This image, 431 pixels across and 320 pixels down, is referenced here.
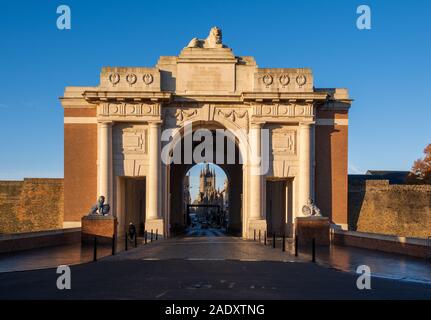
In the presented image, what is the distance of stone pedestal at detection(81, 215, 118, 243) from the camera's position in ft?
94.6

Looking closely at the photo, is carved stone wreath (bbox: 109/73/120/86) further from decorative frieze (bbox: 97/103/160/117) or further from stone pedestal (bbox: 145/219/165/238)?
stone pedestal (bbox: 145/219/165/238)

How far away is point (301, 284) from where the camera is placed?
1327 centimetres

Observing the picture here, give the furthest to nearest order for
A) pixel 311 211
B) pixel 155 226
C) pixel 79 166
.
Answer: pixel 79 166 → pixel 155 226 → pixel 311 211

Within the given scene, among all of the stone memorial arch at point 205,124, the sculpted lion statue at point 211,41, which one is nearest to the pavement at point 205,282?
the stone memorial arch at point 205,124

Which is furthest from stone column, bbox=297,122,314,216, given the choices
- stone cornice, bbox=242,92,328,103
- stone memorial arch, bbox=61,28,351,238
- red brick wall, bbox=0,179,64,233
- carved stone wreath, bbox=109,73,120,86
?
red brick wall, bbox=0,179,64,233

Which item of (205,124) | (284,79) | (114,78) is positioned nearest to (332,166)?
(284,79)

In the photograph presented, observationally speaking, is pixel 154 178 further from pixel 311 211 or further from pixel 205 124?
pixel 311 211

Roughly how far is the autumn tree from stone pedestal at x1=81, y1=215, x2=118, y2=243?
45.2 metres

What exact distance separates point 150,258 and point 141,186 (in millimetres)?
27376

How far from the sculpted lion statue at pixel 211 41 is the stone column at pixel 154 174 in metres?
5.78

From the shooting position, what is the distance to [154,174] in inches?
1462

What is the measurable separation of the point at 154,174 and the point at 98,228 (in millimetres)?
8719

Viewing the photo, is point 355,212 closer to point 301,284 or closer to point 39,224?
point 39,224
